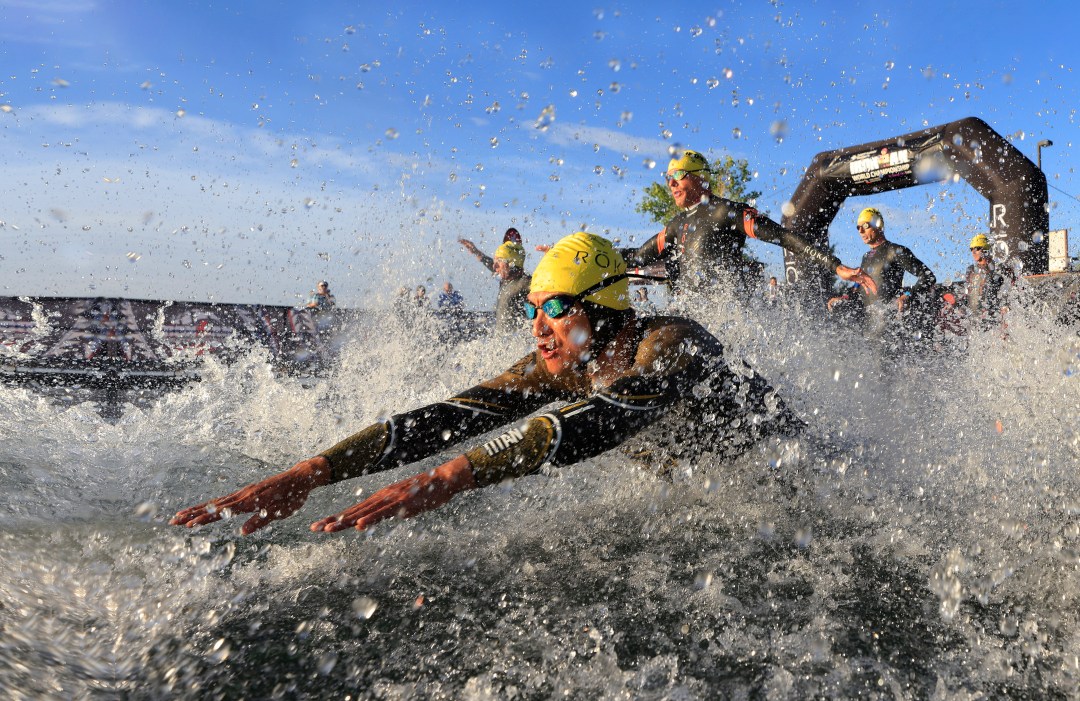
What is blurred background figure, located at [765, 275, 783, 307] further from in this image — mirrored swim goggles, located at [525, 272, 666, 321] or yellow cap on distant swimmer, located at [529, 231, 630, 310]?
mirrored swim goggles, located at [525, 272, 666, 321]

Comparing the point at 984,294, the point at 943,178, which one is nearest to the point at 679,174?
the point at 984,294

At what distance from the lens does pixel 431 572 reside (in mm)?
2369

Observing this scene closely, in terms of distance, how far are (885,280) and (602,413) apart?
6776mm

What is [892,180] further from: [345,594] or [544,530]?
[345,594]

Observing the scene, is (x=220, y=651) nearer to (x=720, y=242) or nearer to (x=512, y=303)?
(x=720, y=242)

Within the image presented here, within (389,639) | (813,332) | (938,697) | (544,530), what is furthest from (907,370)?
(389,639)

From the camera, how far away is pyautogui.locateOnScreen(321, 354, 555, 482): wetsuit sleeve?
2.66 m

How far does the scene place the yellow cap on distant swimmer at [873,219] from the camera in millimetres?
8273

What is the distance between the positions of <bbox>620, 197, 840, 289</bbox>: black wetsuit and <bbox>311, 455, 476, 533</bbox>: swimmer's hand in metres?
4.22

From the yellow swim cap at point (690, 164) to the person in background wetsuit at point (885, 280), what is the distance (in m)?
2.89

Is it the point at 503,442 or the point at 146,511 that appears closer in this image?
the point at 503,442

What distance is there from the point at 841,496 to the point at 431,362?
208 inches

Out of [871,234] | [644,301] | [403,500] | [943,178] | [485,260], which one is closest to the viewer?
[403,500]

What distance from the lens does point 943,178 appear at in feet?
40.2
